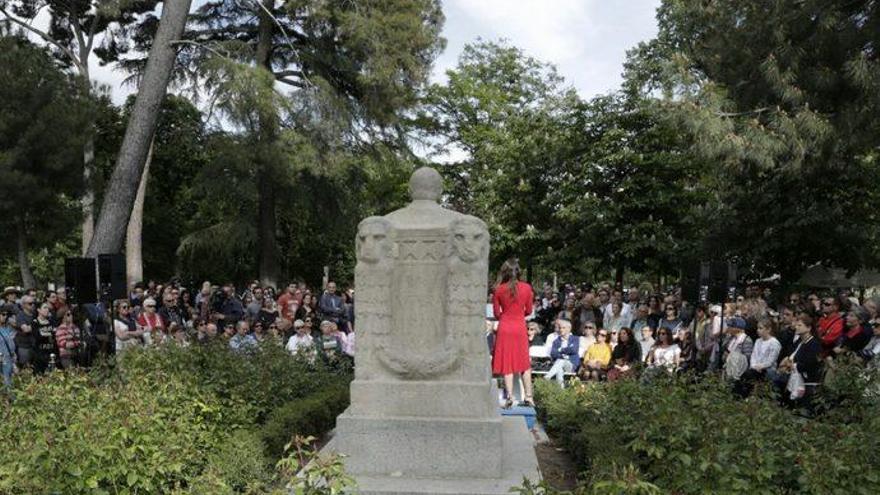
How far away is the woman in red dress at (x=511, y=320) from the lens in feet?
29.8

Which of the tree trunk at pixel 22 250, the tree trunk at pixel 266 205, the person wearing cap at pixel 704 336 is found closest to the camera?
the person wearing cap at pixel 704 336

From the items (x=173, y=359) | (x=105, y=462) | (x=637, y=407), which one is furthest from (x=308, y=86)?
(x=105, y=462)

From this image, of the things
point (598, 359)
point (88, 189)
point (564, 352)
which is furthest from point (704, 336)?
point (88, 189)

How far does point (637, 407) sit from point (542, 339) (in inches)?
376

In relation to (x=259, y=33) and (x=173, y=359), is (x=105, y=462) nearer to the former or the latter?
(x=173, y=359)

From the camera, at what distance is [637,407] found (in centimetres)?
720

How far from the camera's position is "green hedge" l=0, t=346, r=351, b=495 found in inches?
189

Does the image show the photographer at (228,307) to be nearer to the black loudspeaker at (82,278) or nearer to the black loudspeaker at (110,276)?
the black loudspeaker at (110,276)

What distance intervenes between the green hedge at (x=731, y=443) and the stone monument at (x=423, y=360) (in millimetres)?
967

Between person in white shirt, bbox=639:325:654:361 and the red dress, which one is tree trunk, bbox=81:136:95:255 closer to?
person in white shirt, bbox=639:325:654:361

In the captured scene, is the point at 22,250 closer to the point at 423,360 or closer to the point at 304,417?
the point at 304,417

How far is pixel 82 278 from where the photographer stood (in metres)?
11.2

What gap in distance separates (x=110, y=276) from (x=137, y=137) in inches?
90.1

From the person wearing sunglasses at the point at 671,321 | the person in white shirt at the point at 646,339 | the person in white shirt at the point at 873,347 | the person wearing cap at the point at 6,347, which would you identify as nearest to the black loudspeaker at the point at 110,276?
the person wearing cap at the point at 6,347
